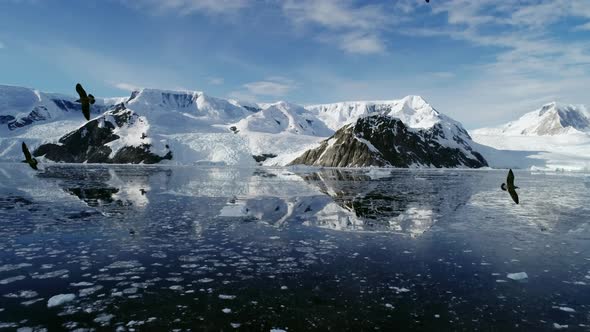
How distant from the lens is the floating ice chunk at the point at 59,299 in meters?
10.1

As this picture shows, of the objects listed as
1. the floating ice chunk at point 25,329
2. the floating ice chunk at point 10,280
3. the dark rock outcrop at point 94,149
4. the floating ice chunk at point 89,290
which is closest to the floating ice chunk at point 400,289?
the floating ice chunk at point 89,290

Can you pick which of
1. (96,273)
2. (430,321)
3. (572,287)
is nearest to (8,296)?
(96,273)

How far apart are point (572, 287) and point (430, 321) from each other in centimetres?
596

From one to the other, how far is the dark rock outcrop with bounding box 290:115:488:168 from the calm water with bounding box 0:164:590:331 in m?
121

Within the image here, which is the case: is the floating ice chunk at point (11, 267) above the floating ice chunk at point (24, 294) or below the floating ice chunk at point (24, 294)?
above

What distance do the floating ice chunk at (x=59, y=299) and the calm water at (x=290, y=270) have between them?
184 mm

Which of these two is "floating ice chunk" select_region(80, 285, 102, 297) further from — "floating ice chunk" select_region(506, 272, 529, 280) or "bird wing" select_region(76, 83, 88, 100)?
"floating ice chunk" select_region(506, 272, 529, 280)

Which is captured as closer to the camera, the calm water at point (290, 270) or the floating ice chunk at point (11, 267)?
the calm water at point (290, 270)

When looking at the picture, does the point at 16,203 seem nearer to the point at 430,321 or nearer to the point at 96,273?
the point at 96,273

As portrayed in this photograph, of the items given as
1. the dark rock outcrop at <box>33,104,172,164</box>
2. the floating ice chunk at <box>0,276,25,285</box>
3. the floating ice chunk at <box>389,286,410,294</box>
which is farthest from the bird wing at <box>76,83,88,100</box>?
the dark rock outcrop at <box>33,104,172,164</box>

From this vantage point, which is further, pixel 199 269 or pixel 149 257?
pixel 149 257

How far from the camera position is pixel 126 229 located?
19.8 meters

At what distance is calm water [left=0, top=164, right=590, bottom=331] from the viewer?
9.59 meters

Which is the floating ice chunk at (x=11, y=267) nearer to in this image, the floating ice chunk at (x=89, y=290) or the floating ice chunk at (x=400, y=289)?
the floating ice chunk at (x=89, y=290)
